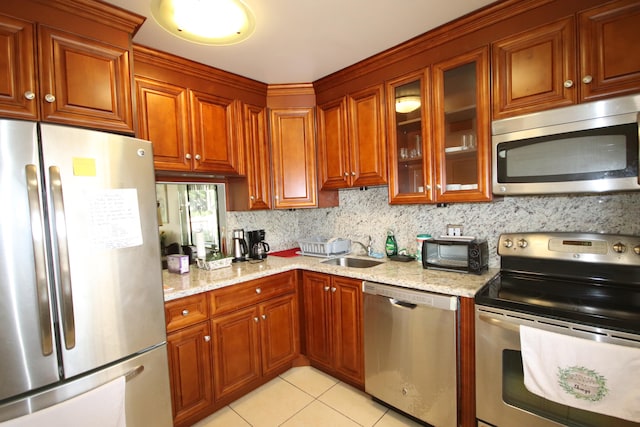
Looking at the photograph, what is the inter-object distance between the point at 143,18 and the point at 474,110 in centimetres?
194

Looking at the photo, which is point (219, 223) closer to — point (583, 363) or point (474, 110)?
point (474, 110)

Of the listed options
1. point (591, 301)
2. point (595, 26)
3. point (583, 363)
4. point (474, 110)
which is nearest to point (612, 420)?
point (583, 363)

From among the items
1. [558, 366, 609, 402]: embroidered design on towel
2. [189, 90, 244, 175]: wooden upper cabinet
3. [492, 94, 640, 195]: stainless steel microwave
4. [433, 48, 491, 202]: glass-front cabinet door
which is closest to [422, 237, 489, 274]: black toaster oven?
[433, 48, 491, 202]: glass-front cabinet door

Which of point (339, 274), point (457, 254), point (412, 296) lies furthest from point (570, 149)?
point (339, 274)

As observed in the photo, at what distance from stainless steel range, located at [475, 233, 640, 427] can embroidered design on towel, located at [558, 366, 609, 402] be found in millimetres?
18

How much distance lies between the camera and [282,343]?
7.54ft

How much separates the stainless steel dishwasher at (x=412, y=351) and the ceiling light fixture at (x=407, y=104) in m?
1.23

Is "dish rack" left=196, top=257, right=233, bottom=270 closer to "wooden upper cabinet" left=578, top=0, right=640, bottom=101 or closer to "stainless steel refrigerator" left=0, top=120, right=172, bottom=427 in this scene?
"stainless steel refrigerator" left=0, top=120, right=172, bottom=427

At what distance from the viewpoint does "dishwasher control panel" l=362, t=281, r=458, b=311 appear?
5.17 feet

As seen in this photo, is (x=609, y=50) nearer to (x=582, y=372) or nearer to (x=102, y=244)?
(x=582, y=372)

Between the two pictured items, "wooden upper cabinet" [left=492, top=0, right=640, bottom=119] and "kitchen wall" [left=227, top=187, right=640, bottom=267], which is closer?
"wooden upper cabinet" [left=492, top=0, right=640, bottom=119]

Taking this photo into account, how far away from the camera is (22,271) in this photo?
110 centimetres

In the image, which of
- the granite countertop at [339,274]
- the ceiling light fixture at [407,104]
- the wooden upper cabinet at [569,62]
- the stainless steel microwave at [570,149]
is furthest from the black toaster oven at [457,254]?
the ceiling light fixture at [407,104]

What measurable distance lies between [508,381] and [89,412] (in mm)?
1903
